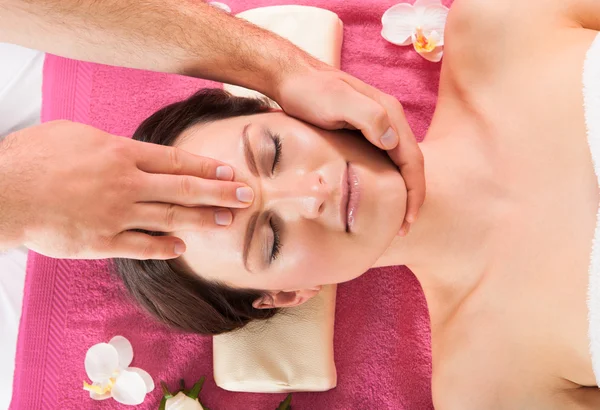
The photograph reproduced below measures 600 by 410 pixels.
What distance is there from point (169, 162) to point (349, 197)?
1.13 ft

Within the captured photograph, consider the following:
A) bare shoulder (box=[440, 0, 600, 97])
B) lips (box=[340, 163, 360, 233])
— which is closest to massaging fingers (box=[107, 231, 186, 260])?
lips (box=[340, 163, 360, 233])

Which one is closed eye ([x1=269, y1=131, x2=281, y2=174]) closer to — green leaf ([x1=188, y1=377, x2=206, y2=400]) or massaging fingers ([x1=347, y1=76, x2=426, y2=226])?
massaging fingers ([x1=347, y1=76, x2=426, y2=226])

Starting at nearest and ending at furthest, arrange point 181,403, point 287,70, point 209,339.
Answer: point 287,70
point 181,403
point 209,339

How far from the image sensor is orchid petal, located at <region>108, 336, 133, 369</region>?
1.52m

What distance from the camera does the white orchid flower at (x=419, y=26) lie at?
153 cm

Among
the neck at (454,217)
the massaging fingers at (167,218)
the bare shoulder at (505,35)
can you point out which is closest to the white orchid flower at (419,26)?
the bare shoulder at (505,35)

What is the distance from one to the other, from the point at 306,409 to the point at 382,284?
0.40m

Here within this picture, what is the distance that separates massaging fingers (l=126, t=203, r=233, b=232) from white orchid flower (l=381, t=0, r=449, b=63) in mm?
883

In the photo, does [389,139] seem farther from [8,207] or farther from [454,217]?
[8,207]

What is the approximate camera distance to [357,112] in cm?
106

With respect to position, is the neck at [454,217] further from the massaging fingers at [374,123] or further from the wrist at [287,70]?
the wrist at [287,70]

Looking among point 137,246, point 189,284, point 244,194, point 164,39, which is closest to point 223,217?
point 244,194

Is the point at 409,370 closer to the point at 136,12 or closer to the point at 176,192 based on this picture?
the point at 176,192

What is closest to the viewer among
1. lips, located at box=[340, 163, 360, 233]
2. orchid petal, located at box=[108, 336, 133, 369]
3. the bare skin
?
lips, located at box=[340, 163, 360, 233]
